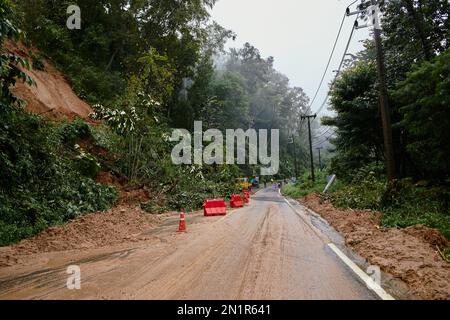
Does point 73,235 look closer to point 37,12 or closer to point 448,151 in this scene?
point 448,151

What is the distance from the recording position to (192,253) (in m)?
7.04

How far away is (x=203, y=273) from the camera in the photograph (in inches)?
215

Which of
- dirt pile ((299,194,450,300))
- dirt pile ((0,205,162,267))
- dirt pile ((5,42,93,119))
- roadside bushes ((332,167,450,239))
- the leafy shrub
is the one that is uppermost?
dirt pile ((5,42,93,119))

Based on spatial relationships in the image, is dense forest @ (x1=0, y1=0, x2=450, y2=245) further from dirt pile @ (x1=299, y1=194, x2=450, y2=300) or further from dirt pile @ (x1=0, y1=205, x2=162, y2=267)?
dirt pile @ (x1=299, y1=194, x2=450, y2=300)

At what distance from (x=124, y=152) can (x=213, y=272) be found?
1312 cm

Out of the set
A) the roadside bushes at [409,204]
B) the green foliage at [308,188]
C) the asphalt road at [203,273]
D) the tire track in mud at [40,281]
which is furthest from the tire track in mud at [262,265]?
the green foliage at [308,188]

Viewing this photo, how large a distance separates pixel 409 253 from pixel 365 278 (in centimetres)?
176

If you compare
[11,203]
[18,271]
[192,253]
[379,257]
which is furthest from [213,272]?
[11,203]

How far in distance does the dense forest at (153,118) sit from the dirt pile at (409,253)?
2.53 feet

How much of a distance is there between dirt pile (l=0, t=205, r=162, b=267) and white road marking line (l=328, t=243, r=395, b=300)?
5.23 m

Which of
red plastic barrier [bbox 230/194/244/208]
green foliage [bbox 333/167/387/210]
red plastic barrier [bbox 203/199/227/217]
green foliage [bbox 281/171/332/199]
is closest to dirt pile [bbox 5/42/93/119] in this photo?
red plastic barrier [bbox 203/199/227/217]

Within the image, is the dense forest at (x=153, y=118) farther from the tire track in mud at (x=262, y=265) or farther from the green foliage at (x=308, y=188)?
the green foliage at (x=308, y=188)

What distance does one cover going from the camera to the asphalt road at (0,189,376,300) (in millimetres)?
4539

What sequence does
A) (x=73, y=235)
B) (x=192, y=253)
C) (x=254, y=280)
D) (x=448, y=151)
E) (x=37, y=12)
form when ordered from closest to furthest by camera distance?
(x=254, y=280), (x=192, y=253), (x=73, y=235), (x=448, y=151), (x=37, y=12)
